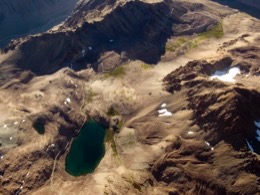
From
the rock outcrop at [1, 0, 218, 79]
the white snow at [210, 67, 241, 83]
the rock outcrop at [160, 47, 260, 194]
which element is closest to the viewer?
the rock outcrop at [160, 47, 260, 194]

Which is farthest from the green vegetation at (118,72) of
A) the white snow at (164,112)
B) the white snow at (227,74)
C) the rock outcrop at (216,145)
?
the white snow at (227,74)

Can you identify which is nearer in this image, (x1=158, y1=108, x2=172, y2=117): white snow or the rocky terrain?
the rocky terrain

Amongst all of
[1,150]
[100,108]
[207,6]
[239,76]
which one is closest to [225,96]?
[239,76]

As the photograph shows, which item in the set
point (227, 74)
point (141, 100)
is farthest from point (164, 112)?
point (227, 74)

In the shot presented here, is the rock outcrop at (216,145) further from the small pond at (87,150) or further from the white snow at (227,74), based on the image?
the small pond at (87,150)

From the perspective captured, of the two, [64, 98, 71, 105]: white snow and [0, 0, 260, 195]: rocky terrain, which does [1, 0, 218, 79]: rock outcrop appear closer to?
[0, 0, 260, 195]: rocky terrain

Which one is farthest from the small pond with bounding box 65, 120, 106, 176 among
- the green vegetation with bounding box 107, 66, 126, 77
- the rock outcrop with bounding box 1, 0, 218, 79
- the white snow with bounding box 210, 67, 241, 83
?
the white snow with bounding box 210, 67, 241, 83
